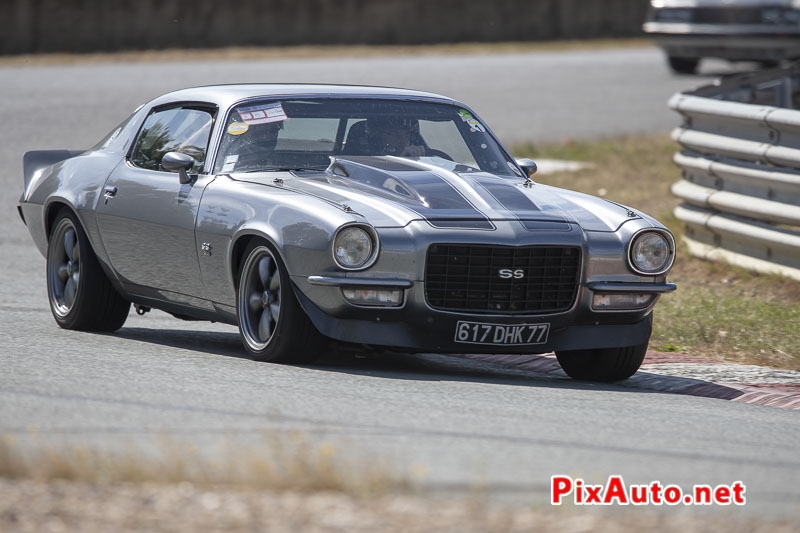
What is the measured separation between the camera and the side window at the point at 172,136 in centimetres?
780

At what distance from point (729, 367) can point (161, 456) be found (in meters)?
3.80

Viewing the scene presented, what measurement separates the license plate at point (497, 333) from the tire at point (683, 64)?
18560 mm

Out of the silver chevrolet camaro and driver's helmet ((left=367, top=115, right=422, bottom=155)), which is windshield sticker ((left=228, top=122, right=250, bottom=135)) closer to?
the silver chevrolet camaro

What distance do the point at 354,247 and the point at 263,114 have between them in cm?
146

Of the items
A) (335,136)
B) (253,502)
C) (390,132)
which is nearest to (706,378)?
(390,132)

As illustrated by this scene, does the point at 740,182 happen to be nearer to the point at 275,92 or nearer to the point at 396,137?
the point at 396,137

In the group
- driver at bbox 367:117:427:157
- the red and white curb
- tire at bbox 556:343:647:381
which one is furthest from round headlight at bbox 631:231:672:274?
driver at bbox 367:117:427:157

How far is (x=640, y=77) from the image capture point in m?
25.2

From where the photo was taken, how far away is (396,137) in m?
7.77

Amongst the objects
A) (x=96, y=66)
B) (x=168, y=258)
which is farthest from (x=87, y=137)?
(x=168, y=258)

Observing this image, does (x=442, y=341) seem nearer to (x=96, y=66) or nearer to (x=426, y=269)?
(x=426, y=269)

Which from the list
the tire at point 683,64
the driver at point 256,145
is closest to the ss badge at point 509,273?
the driver at point 256,145

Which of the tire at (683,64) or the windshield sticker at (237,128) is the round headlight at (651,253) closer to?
the windshield sticker at (237,128)

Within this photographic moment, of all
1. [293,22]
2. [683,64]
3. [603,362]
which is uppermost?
[603,362]
